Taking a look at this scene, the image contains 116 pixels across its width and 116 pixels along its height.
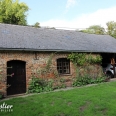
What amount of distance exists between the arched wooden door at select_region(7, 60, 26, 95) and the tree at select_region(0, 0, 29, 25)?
24351 mm

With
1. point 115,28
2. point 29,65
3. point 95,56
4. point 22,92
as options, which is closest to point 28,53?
point 29,65

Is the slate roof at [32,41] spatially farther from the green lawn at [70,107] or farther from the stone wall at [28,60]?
the green lawn at [70,107]

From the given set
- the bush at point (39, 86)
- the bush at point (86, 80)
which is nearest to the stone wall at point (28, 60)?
the bush at point (39, 86)

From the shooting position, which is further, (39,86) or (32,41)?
(32,41)

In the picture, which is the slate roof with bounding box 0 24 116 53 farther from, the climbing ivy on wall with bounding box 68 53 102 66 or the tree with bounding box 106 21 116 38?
the tree with bounding box 106 21 116 38

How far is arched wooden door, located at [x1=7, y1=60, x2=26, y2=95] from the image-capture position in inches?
374

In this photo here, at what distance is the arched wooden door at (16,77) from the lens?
9493 millimetres

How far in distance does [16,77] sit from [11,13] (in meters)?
26.3

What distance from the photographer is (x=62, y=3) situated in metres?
13.6

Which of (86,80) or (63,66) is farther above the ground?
(63,66)

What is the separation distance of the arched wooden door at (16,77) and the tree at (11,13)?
24.4m

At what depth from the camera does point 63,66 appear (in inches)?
455

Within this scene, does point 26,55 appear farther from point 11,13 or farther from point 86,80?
point 11,13

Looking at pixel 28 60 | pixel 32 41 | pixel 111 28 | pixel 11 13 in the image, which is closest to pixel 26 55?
pixel 28 60
